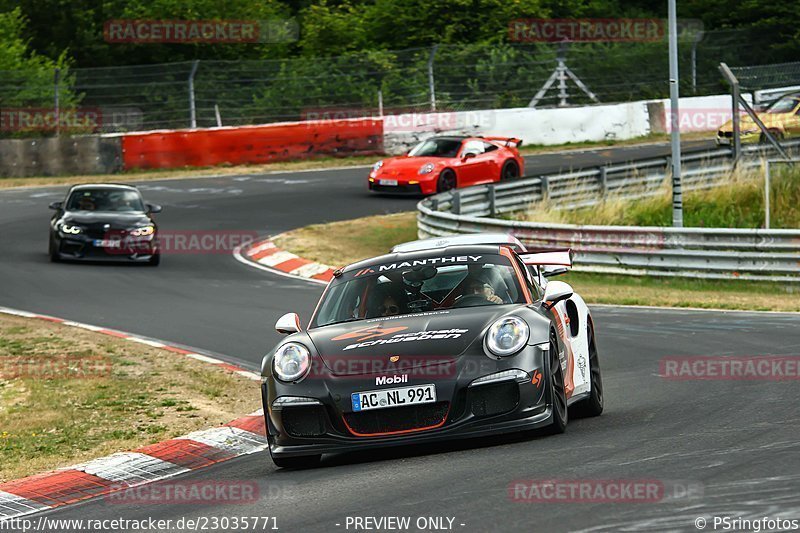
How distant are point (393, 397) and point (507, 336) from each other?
76 centimetres

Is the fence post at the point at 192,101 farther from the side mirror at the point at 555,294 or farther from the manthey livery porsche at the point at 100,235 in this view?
the side mirror at the point at 555,294

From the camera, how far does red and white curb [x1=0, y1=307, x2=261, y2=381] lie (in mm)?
12440

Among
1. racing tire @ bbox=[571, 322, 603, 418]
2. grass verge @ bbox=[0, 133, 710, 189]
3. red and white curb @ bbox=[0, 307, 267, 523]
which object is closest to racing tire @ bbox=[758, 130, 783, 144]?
grass verge @ bbox=[0, 133, 710, 189]

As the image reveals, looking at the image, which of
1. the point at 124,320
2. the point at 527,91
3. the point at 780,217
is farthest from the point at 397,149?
the point at 124,320

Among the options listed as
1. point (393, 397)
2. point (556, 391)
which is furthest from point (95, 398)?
point (556, 391)

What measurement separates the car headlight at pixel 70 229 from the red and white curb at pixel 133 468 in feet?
40.4

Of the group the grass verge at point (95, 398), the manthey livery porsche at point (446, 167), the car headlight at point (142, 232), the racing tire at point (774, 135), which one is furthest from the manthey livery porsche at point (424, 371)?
the manthey livery porsche at point (446, 167)

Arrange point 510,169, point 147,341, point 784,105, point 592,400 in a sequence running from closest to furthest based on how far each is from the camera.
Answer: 1. point 592,400
2. point 147,341
3. point 784,105
4. point 510,169

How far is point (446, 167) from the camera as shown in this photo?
29.1 m

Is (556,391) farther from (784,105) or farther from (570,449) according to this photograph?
(784,105)

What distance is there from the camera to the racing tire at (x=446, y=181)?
95.2 feet

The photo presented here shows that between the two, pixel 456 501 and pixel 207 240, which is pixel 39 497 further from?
pixel 207 240

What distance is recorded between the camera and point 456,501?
6.29 meters

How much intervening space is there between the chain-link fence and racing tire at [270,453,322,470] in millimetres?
26898
